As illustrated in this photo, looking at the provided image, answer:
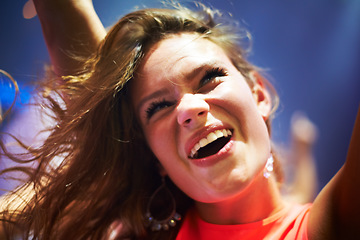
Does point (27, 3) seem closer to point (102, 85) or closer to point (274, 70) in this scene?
point (102, 85)

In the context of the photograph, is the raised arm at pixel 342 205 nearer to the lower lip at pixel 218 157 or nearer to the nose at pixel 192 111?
the lower lip at pixel 218 157

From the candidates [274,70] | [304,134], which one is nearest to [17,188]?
[274,70]

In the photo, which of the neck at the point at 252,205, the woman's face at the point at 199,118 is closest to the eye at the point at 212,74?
the woman's face at the point at 199,118

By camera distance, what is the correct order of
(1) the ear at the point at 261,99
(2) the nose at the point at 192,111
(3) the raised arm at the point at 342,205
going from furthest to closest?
(1) the ear at the point at 261,99, (2) the nose at the point at 192,111, (3) the raised arm at the point at 342,205

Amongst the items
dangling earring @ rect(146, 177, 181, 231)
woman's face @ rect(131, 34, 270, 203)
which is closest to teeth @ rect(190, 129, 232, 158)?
woman's face @ rect(131, 34, 270, 203)

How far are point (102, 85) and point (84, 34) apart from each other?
354mm

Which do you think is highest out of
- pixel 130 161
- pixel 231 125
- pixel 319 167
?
pixel 231 125

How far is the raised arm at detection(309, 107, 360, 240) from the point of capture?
736 mm

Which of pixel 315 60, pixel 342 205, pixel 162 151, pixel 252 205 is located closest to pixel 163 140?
pixel 162 151

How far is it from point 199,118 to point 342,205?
0.48 m

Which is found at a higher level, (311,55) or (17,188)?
(17,188)

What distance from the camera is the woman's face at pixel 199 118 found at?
0.95 m

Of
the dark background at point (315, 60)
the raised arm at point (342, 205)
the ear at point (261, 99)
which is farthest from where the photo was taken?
the dark background at point (315, 60)

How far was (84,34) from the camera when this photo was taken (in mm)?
1327
